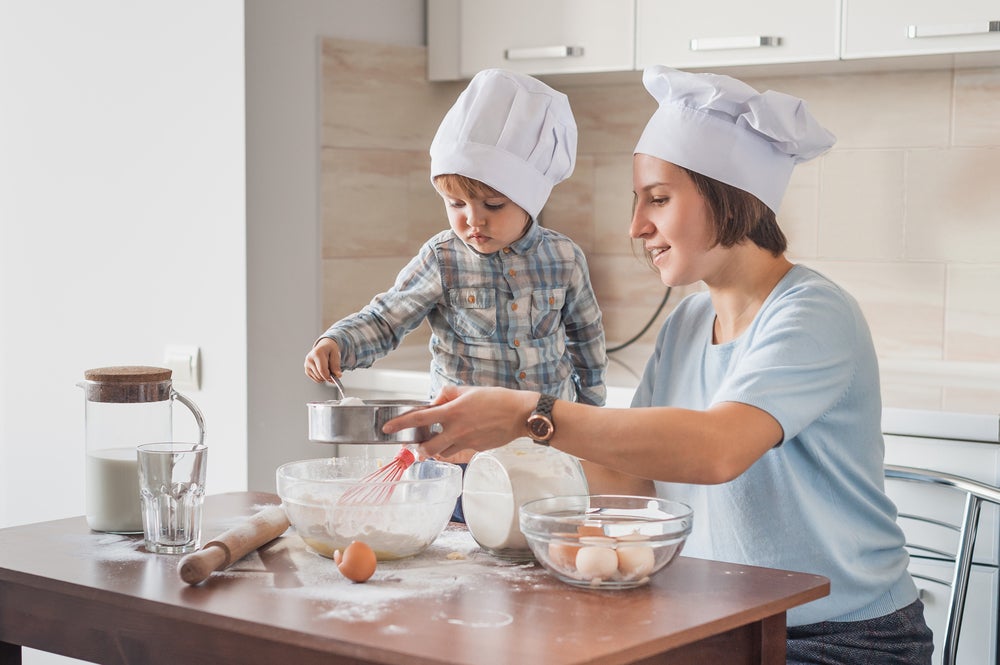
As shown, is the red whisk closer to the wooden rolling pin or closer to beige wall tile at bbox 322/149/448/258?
the wooden rolling pin

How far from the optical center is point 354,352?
195cm

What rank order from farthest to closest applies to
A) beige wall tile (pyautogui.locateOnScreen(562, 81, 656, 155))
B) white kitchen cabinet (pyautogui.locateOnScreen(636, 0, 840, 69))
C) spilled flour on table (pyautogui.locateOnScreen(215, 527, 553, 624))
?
beige wall tile (pyautogui.locateOnScreen(562, 81, 656, 155)), white kitchen cabinet (pyautogui.locateOnScreen(636, 0, 840, 69)), spilled flour on table (pyautogui.locateOnScreen(215, 527, 553, 624))

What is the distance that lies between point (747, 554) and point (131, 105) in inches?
70.2

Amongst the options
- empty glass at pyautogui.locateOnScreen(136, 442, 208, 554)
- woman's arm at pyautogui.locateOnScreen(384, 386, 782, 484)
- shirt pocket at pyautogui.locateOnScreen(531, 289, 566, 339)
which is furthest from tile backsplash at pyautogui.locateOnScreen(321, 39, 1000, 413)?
empty glass at pyautogui.locateOnScreen(136, 442, 208, 554)

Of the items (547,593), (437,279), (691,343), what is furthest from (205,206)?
(547,593)

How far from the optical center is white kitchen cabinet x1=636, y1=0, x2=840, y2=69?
2.47m

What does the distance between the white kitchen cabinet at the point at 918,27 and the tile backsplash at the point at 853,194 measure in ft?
0.91

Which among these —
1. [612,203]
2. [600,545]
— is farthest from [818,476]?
[612,203]

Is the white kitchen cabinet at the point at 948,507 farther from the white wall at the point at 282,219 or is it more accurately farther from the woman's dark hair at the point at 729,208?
the white wall at the point at 282,219

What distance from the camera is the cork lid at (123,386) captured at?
60.1 inches

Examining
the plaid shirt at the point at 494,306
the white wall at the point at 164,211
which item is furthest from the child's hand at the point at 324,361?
the white wall at the point at 164,211

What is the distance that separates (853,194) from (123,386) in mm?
1766

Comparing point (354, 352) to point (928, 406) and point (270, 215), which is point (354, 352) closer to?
point (270, 215)

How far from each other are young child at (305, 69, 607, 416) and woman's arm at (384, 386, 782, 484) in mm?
522
